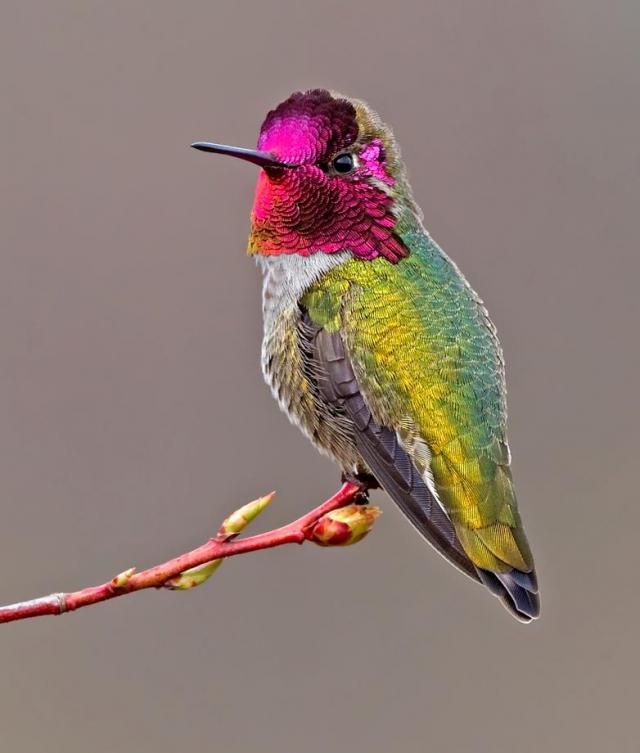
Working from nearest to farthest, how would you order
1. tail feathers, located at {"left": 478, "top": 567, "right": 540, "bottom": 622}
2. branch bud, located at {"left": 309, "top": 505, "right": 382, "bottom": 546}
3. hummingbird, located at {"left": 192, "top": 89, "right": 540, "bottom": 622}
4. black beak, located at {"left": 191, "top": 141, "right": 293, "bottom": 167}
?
branch bud, located at {"left": 309, "top": 505, "right": 382, "bottom": 546} → black beak, located at {"left": 191, "top": 141, "right": 293, "bottom": 167} → tail feathers, located at {"left": 478, "top": 567, "right": 540, "bottom": 622} → hummingbird, located at {"left": 192, "top": 89, "right": 540, "bottom": 622}

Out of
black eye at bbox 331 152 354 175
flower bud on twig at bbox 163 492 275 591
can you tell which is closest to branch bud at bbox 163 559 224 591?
flower bud on twig at bbox 163 492 275 591

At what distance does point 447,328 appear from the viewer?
2.29m

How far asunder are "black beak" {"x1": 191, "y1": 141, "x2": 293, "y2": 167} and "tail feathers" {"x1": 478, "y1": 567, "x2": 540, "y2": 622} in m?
0.94

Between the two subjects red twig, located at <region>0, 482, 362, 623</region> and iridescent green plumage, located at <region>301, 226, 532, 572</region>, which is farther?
iridescent green plumage, located at <region>301, 226, 532, 572</region>

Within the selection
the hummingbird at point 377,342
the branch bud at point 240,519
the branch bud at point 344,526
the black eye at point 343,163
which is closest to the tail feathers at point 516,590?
the hummingbird at point 377,342

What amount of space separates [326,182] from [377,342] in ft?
1.22

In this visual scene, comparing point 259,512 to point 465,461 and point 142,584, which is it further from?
A: point 465,461

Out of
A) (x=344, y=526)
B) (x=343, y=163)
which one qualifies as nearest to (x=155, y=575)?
(x=344, y=526)

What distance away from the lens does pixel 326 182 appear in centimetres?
230

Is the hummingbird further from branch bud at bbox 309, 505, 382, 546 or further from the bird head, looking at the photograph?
branch bud at bbox 309, 505, 382, 546

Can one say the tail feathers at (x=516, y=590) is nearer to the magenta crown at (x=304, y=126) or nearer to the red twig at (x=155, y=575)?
the red twig at (x=155, y=575)

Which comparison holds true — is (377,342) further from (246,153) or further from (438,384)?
(246,153)

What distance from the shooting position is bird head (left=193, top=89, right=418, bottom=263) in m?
2.25

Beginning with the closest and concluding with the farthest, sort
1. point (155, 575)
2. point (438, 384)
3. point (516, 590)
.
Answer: point (155, 575)
point (516, 590)
point (438, 384)
